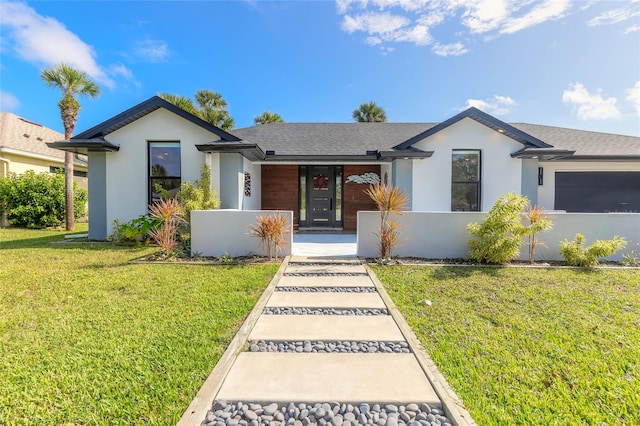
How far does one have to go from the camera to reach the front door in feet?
42.6

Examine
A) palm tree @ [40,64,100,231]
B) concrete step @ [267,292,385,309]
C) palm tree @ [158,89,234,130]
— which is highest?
palm tree @ [158,89,234,130]

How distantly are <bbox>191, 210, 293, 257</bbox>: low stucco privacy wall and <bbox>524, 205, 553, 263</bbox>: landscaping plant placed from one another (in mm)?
6956

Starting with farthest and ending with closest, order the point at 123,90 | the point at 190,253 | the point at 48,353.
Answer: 1. the point at 123,90
2. the point at 190,253
3. the point at 48,353

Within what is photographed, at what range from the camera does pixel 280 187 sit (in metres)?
13.1

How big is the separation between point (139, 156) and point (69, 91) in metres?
7.20

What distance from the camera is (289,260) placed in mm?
7293

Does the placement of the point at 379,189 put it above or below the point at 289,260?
above

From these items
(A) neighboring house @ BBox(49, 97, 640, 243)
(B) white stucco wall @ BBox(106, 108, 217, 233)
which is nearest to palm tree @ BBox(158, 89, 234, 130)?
(B) white stucco wall @ BBox(106, 108, 217, 233)

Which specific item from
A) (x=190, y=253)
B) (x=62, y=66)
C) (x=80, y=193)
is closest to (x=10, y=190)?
Result: (x=80, y=193)

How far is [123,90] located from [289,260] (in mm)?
17872

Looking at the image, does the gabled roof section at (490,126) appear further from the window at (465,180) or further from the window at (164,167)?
the window at (164,167)

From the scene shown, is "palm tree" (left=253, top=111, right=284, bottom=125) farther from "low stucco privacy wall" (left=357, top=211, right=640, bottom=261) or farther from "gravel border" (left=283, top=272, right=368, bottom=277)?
"gravel border" (left=283, top=272, right=368, bottom=277)

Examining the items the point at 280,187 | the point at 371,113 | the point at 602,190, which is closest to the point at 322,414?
the point at 280,187

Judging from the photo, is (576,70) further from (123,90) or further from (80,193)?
(80,193)
